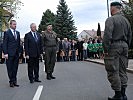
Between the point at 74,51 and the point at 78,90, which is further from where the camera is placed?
the point at 74,51

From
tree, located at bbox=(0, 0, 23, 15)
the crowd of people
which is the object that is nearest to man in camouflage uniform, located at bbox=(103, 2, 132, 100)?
the crowd of people

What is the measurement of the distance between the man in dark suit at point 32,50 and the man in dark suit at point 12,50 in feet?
2.80

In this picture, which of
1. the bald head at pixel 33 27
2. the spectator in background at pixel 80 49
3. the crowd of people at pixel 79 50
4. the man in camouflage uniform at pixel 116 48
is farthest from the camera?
the spectator in background at pixel 80 49

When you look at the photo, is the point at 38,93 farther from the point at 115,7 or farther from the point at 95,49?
the point at 95,49

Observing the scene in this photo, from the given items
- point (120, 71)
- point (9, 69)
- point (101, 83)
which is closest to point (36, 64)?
point (9, 69)

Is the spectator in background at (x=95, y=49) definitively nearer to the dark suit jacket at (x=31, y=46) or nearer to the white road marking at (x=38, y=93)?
Result: the dark suit jacket at (x=31, y=46)

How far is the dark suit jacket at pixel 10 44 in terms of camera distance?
39.4ft

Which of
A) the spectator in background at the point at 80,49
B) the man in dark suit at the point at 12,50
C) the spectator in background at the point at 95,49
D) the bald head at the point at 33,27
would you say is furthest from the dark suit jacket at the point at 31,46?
the spectator in background at the point at 80,49

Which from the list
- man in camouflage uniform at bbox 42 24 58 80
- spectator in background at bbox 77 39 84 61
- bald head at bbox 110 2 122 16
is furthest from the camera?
spectator in background at bbox 77 39 84 61

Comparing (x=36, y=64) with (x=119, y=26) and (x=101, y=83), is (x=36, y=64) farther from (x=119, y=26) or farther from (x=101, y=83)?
(x=119, y=26)

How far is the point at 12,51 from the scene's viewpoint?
473 inches

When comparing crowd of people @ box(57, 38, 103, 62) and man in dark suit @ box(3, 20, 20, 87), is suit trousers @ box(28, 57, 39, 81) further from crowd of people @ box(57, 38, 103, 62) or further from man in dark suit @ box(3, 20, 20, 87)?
crowd of people @ box(57, 38, 103, 62)

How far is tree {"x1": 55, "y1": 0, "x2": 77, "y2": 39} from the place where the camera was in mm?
71312

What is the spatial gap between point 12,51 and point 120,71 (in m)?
4.32
